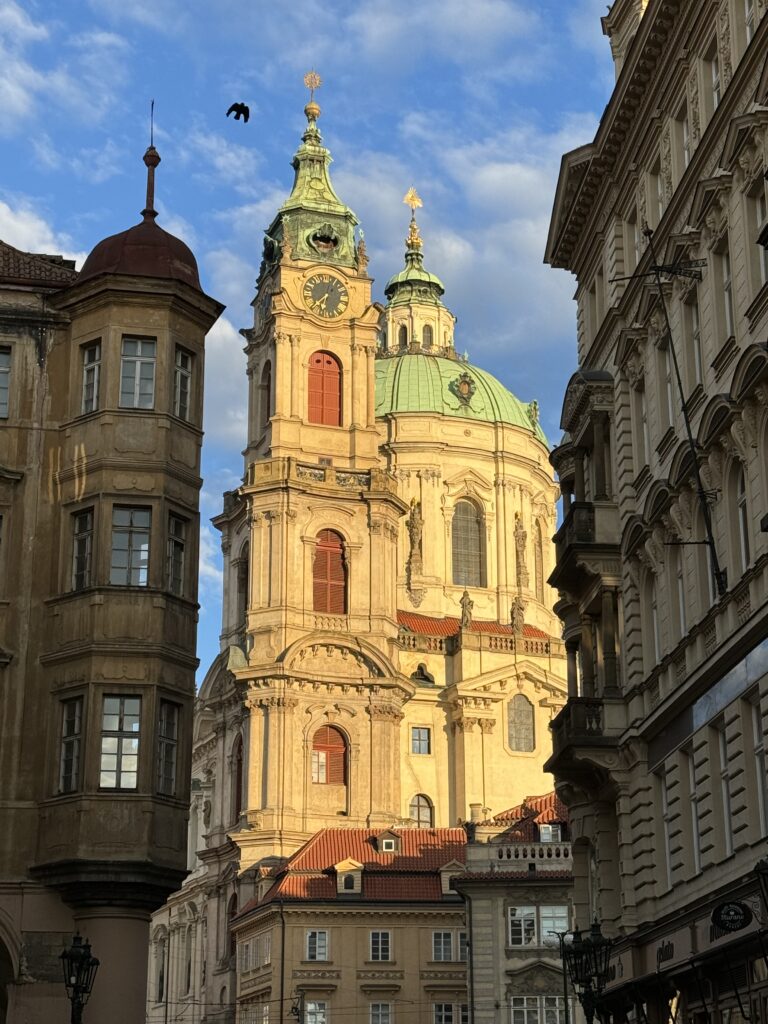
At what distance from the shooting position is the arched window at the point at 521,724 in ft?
265

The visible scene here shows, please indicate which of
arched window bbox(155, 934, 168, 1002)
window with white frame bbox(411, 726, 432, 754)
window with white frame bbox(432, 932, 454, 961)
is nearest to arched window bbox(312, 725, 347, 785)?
window with white frame bbox(411, 726, 432, 754)

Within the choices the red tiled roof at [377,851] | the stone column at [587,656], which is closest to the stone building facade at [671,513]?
the stone column at [587,656]

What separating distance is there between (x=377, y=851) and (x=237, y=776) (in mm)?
11353

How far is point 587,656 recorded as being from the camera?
3712cm

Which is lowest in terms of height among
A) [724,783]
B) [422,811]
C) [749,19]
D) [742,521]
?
[724,783]

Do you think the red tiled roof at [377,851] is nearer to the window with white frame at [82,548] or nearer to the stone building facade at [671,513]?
the stone building facade at [671,513]

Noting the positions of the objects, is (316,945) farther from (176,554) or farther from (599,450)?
(176,554)

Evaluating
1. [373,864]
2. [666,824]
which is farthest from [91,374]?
[373,864]

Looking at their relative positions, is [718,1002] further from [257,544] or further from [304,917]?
[257,544]

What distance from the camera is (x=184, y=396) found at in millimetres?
32969

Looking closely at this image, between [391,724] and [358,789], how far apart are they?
323 cm

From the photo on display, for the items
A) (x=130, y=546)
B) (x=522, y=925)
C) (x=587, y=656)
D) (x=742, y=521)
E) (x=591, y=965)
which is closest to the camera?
(x=742, y=521)

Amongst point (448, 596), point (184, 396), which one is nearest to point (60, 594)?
point (184, 396)

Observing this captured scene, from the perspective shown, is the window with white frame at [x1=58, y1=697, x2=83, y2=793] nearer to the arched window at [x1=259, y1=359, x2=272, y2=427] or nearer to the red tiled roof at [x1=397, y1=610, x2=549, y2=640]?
the arched window at [x1=259, y1=359, x2=272, y2=427]
